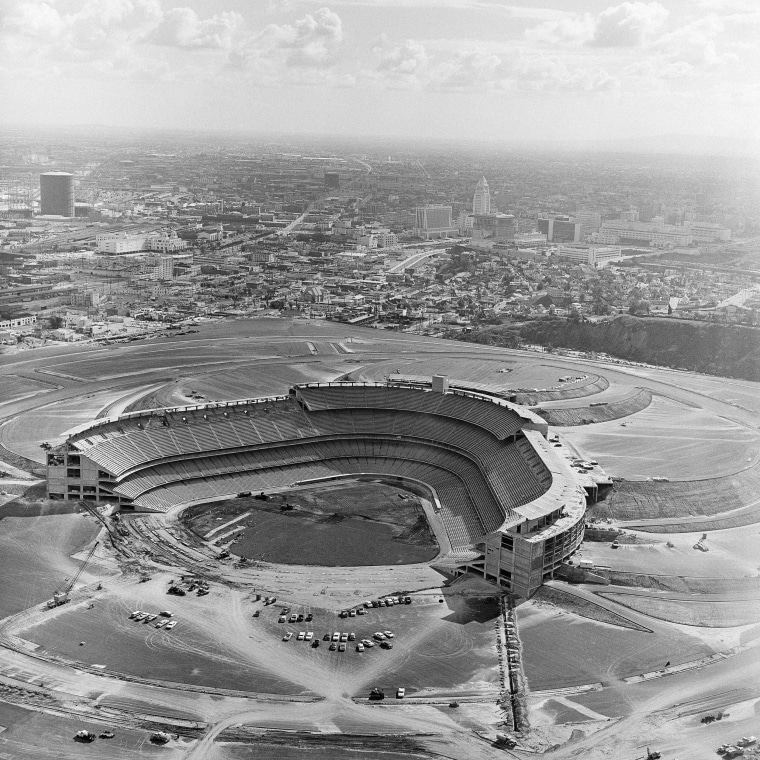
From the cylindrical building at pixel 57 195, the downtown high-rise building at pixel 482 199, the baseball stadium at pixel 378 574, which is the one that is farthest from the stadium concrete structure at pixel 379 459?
the downtown high-rise building at pixel 482 199

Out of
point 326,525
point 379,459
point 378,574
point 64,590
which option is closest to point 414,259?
point 379,459

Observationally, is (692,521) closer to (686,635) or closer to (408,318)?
(686,635)

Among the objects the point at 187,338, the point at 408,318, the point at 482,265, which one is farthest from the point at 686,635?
the point at 482,265

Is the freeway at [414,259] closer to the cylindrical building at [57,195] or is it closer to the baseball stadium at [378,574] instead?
the cylindrical building at [57,195]

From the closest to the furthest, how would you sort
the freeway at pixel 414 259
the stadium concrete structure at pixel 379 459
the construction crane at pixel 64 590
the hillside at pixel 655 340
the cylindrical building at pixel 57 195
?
the construction crane at pixel 64 590 → the stadium concrete structure at pixel 379 459 → the hillside at pixel 655 340 → the freeway at pixel 414 259 → the cylindrical building at pixel 57 195

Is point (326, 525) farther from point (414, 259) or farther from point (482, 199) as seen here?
point (482, 199)

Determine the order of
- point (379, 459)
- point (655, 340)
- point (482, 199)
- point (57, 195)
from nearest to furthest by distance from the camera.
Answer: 1. point (379, 459)
2. point (655, 340)
3. point (57, 195)
4. point (482, 199)
